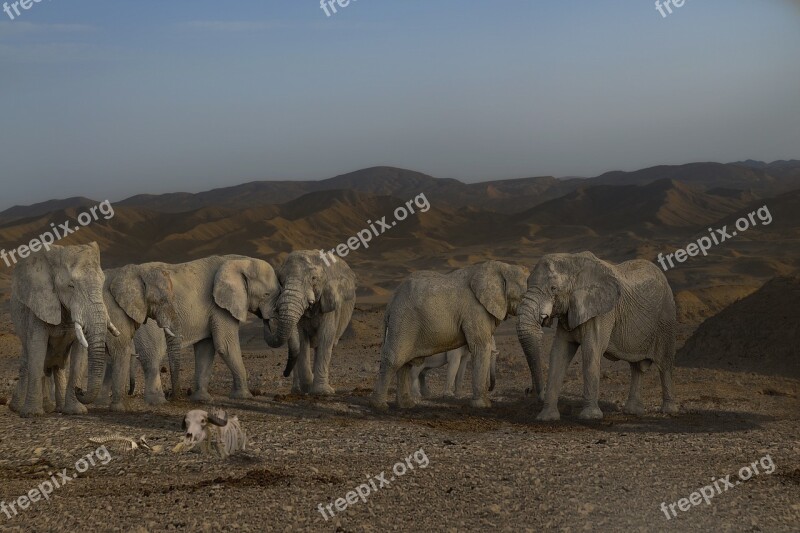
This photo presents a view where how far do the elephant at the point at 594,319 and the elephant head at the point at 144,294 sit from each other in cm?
575

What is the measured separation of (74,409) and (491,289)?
6.87 m

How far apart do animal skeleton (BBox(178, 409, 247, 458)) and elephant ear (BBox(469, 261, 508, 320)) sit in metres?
6.11

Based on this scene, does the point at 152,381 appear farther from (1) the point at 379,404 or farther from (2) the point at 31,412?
(1) the point at 379,404

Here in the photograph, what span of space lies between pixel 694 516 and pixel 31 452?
785 centimetres

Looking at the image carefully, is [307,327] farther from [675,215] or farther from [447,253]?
[675,215]

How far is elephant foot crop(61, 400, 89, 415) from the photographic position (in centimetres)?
1634

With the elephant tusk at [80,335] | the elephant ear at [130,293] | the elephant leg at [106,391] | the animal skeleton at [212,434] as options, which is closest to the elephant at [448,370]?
the elephant ear at [130,293]

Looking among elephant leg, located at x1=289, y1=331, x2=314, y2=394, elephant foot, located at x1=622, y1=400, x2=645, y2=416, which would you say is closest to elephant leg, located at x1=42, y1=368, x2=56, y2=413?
elephant leg, located at x1=289, y1=331, x2=314, y2=394

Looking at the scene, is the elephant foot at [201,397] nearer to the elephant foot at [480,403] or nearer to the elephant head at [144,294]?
the elephant head at [144,294]

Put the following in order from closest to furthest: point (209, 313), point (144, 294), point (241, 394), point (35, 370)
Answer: point (35, 370) < point (144, 294) < point (209, 313) < point (241, 394)

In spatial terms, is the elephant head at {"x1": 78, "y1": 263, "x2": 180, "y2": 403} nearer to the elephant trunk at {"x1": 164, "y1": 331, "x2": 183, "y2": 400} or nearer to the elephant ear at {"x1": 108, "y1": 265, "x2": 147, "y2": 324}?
the elephant ear at {"x1": 108, "y1": 265, "x2": 147, "y2": 324}

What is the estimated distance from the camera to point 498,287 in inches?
719

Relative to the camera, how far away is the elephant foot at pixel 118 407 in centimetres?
1711

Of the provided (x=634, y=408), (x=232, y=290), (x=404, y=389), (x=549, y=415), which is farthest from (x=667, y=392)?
(x=232, y=290)
